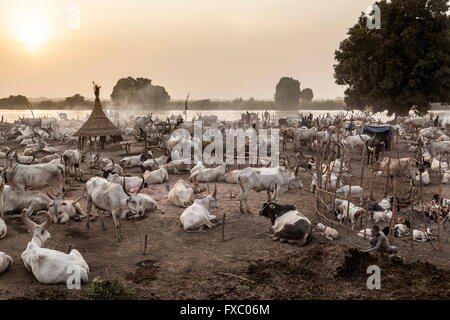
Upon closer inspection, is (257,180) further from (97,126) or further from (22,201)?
(97,126)

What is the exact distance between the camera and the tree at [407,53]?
1136 inches

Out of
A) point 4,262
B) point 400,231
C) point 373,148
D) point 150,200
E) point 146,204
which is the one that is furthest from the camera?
point 373,148

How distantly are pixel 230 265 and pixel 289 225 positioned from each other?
78.9 inches

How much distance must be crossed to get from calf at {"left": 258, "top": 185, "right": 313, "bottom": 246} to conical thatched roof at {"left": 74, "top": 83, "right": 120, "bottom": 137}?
1599 cm

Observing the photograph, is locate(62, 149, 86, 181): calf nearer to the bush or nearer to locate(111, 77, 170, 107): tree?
the bush

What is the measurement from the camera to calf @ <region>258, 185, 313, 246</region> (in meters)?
9.68

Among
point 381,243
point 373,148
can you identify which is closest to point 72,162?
point 381,243

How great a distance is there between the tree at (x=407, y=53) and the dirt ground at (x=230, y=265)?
21.0 meters

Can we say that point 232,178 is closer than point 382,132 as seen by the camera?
Yes

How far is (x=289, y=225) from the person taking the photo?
32.1 ft

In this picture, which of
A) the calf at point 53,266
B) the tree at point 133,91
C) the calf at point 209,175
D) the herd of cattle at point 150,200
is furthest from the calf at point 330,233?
the tree at point 133,91

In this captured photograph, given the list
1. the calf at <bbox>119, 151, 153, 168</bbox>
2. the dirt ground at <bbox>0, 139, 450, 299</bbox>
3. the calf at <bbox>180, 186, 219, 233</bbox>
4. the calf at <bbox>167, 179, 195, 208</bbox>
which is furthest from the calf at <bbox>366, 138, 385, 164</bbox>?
the calf at <bbox>180, 186, 219, 233</bbox>
